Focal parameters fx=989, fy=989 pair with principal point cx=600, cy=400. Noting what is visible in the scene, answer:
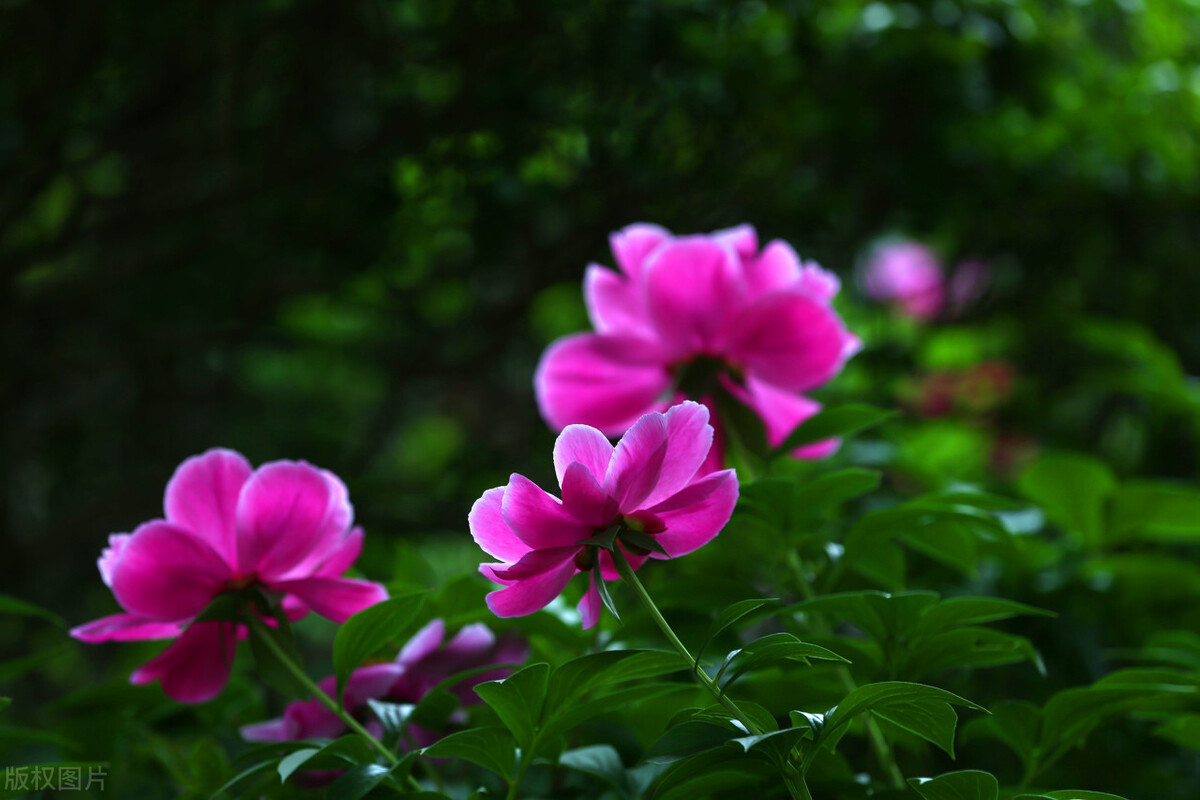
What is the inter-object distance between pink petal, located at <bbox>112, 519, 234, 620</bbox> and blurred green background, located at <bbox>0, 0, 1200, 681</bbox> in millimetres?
341

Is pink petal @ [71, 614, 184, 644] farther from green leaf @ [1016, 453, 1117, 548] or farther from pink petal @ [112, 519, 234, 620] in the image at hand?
green leaf @ [1016, 453, 1117, 548]

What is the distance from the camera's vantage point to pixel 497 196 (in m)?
0.83

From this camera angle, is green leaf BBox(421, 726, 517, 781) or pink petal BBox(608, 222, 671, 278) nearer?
green leaf BBox(421, 726, 517, 781)

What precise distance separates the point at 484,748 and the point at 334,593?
0.13 m

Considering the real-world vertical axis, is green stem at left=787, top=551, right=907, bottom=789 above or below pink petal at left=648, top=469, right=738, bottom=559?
below

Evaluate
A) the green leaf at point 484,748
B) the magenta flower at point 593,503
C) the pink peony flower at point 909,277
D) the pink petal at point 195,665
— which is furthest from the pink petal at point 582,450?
the pink peony flower at point 909,277

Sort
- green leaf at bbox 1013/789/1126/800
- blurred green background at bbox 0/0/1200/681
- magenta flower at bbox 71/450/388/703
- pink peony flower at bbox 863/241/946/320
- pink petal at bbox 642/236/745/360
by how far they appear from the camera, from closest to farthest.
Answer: green leaf at bbox 1013/789/1126/800 < magenta flower at bbox 71/450/388/703 < pink petal at bbox 642/236/745/360 < blurred green background at bbox 0/0/1200/681 < pink peony flower at bbox 863/241/946/320

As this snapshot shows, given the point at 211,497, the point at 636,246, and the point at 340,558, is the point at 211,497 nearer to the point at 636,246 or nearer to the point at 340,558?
the point at 340,558

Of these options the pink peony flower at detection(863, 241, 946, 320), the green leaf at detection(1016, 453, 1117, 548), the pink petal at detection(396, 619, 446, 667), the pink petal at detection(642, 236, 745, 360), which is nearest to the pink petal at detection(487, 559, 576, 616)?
the pink petal at detection(396, 619, 446, 667)

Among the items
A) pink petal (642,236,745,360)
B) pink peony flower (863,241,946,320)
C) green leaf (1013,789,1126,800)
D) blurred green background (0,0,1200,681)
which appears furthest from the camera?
pink peony flower (863,241,946,320)

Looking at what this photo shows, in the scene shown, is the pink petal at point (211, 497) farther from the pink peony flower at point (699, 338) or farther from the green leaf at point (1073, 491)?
the green leaf at point (1073, 491)

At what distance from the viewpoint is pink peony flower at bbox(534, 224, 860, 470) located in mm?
560

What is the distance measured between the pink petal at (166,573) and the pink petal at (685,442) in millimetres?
206

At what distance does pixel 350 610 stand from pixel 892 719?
0.83 ft
